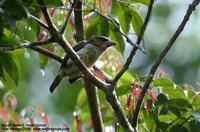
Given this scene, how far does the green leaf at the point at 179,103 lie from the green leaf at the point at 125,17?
495 mm

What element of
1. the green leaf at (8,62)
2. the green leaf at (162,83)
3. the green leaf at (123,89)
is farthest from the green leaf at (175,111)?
the green leaf at (8,62)

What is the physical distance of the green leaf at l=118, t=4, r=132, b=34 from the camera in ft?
11.7

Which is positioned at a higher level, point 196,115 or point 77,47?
point 77,47

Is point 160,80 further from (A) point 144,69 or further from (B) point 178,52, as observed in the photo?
(B) point 178,52

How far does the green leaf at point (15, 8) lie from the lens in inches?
107

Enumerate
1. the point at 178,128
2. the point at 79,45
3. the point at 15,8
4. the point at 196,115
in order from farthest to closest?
the point at 79,45, the point at 178,128, the point at 196,115, the point at 15,8

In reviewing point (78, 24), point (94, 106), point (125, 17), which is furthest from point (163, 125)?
point (78, 24)

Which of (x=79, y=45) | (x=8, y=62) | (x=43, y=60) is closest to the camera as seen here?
(x=8, y=62)

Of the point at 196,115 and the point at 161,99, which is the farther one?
the point at 161,99

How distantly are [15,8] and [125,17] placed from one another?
99 cm

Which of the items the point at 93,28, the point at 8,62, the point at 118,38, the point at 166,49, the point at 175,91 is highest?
the point at 93,28

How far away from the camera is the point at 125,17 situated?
3.59m

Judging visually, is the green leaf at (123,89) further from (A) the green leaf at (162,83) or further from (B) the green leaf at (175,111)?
(B) the green leaf at (175,111)

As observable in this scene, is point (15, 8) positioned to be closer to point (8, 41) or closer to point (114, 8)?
point (8, 41)
